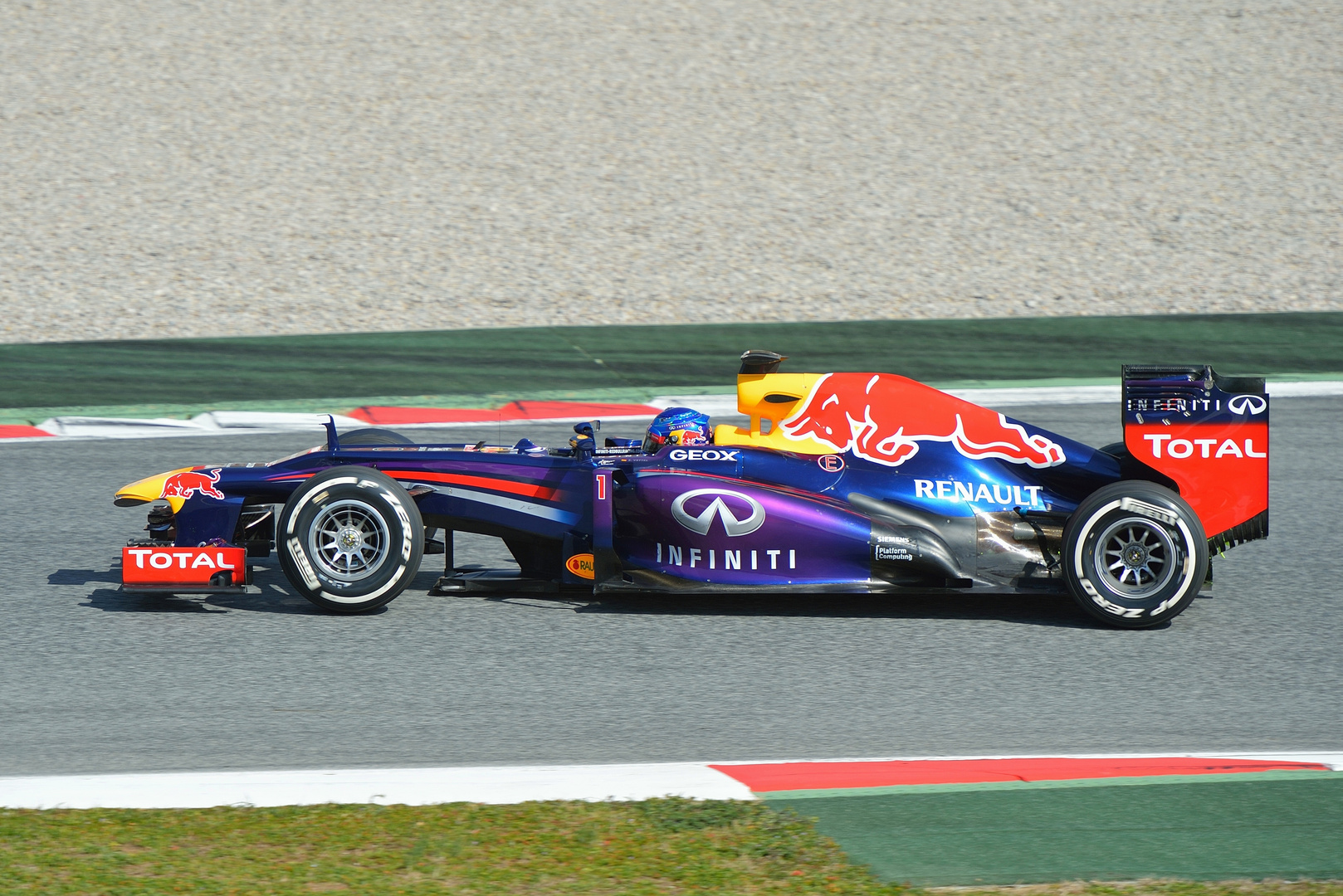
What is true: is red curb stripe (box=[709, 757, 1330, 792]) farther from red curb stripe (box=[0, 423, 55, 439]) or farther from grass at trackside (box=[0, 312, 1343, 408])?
grass at trackside (box=[0, 312, 1343, 408])

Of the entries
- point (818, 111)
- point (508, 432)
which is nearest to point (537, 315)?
point (508, 432)

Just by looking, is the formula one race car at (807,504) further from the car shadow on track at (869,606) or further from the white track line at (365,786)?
the white track line at (365,786)

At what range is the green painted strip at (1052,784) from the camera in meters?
4.87

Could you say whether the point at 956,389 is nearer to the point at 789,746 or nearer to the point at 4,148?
the point at 789,746

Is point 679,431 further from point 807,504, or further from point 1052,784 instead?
point 1052,784

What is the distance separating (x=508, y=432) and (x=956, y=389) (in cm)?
368

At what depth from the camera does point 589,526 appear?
7000 millimetres

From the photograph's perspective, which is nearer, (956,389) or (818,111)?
(956,389)

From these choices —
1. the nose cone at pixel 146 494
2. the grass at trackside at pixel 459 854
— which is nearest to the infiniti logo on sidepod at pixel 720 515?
the grass at trackside at pixel 459 854

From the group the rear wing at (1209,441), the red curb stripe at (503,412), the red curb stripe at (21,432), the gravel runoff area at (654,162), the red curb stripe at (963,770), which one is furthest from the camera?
the gravel runoff area at (654,162)

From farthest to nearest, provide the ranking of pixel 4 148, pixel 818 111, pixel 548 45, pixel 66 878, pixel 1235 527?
pixel 548 45 → pixel 818 111 → pixel 4 148 → pixel 1235 527 → pixel 66 878

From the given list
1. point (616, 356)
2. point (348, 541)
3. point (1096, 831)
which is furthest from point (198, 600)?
point (616, 356)

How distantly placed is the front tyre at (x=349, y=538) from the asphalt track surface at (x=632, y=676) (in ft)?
0.48

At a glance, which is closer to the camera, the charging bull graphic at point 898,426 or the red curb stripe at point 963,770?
the red curb stripe at point 963,770
